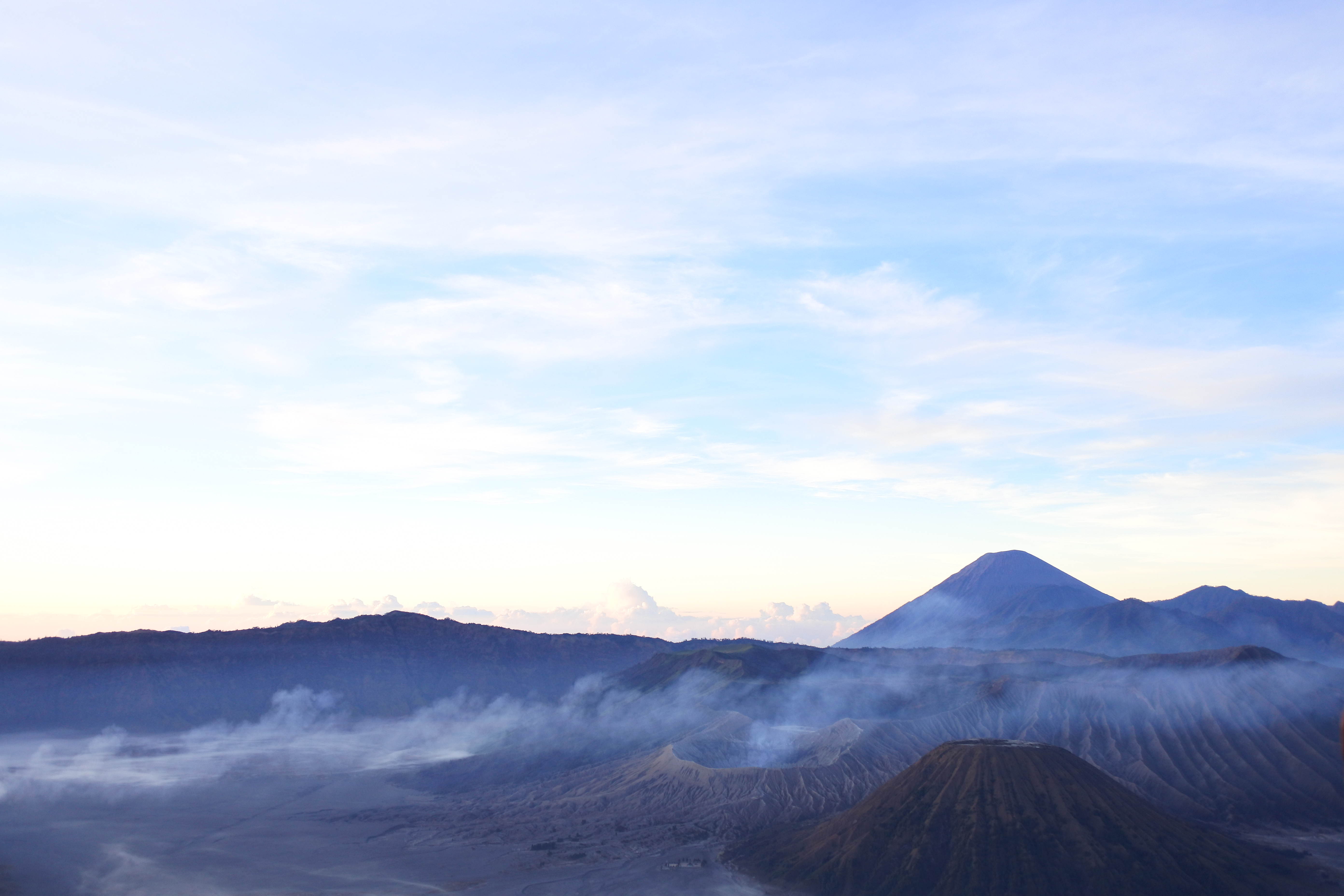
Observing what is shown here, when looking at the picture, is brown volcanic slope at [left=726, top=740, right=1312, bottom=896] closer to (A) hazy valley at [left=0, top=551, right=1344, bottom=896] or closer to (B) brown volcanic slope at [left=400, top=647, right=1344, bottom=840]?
(A) hazy valley at [left=0, top=551, right=1344, bottom=896]

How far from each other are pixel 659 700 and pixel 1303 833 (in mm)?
96939

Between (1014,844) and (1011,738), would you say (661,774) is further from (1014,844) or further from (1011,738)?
(1011,738)

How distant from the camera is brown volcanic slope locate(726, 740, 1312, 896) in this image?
7019cm

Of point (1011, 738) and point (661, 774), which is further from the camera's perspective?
point (1011, 738)

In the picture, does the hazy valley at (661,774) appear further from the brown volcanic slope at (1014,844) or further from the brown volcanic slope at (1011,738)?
the brown volcanic slope at (1011,738)

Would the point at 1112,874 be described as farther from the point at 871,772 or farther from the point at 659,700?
the point at 659,700

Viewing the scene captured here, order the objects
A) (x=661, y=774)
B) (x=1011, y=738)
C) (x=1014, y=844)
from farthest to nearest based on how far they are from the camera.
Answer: (x=1011, y=738), (x=661, y=774), (x=1014, y=844)

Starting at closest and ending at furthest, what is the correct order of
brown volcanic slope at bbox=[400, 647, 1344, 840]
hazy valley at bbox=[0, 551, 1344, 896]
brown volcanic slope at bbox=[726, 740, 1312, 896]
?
brown volcanic slope at bbox=[726, 740, 1312, 896]
hazy valley at bbox=[0, 551, 1344, 896]
brown volcanic slope at bbox=[400, 647, 1344, 840]

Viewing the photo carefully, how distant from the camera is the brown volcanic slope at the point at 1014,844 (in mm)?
70188

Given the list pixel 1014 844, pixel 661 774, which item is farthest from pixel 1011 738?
pixel 1014 844

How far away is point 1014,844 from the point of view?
73000 millimetres

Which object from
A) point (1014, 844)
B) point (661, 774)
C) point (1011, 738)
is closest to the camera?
point (1014, 844)

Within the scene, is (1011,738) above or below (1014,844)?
above

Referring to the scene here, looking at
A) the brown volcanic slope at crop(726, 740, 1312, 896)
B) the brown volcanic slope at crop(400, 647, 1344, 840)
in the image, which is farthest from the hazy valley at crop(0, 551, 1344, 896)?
the brown volcanic slope at crop(400, 647, 1344, 840)
